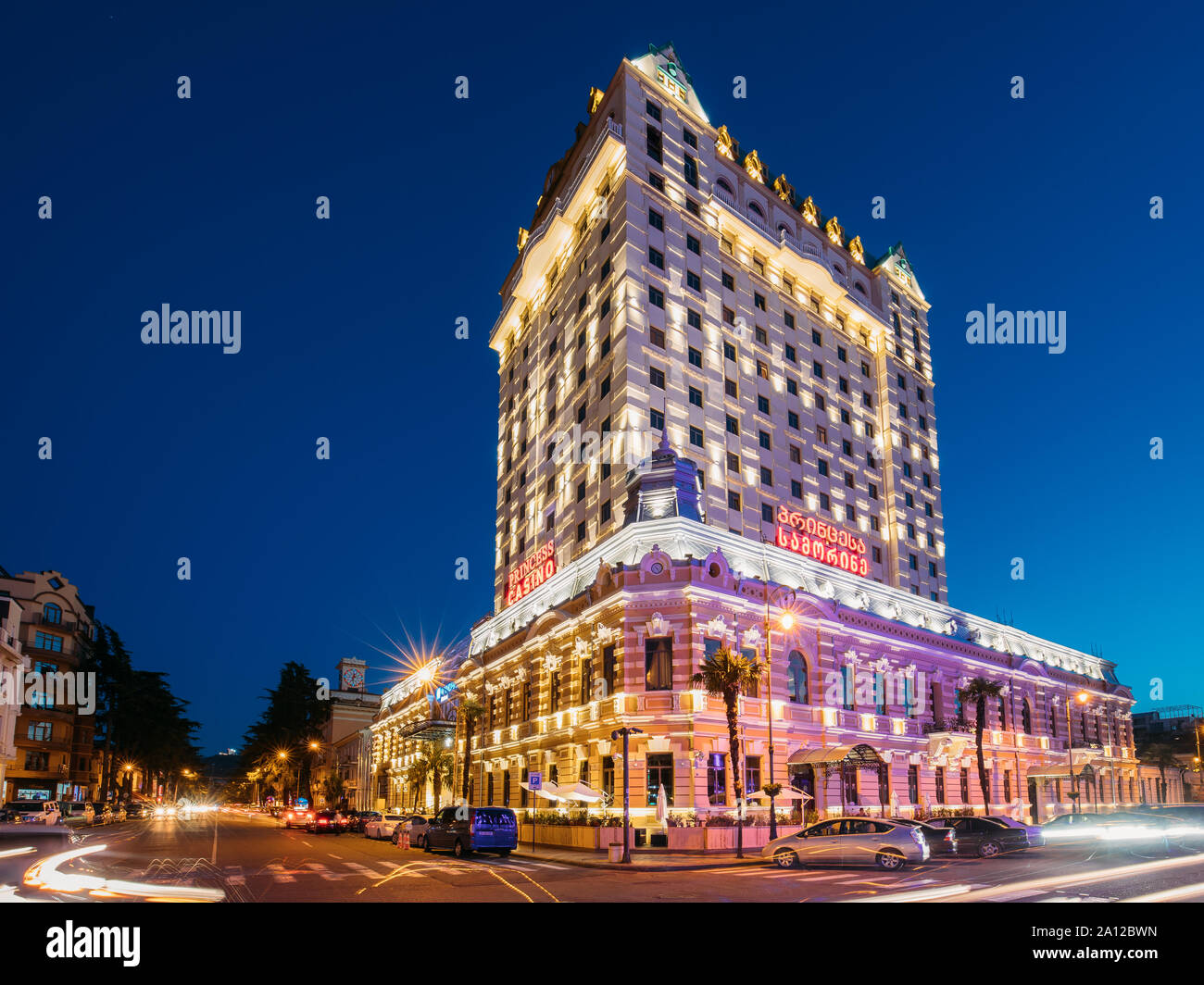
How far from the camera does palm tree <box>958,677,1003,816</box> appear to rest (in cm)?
4972

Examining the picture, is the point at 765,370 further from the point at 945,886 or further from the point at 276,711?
the point at 276,711

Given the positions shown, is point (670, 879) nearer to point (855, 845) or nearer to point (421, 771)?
point (855, 845)

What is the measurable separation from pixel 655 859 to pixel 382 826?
22.2 m

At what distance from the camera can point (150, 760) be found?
4688 inches

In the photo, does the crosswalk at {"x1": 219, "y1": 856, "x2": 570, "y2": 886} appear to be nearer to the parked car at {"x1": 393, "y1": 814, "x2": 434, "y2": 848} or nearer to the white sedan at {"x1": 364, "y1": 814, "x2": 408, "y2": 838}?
the parked car at {"x1": 393, "y1": 814, "x2": 434, "y2": 848}

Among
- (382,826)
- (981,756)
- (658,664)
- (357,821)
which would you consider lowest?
(357,821)

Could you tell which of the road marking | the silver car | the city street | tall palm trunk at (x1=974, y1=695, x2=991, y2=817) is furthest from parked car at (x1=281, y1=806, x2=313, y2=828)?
tall palm trunk at (x1=974, y1=695, x2=991, y2=817)

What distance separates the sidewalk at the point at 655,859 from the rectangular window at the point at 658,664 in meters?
7.38

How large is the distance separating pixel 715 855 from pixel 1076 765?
42043 mm

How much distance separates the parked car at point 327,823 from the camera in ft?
181

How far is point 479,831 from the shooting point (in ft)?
106

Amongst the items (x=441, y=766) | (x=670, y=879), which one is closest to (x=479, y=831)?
(x=670, y=879)

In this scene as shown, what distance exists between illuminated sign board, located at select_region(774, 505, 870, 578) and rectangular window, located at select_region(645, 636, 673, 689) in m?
14.0
